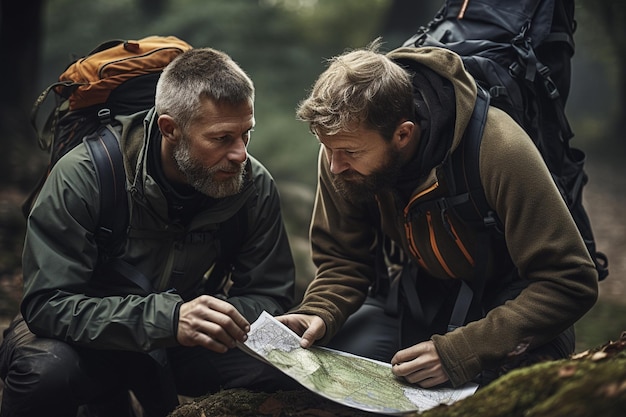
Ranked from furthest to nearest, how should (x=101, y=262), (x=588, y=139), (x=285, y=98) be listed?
(x=588, y=139), (x=285, y=98), (x=101, y=262)

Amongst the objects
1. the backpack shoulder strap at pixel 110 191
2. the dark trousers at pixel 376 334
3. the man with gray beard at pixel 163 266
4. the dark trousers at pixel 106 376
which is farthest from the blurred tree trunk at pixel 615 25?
the backpack shoulder strap at pixel 110 191

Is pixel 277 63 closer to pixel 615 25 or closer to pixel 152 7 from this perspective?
pixel 152 7

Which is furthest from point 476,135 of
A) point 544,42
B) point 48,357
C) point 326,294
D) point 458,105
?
point 48,357

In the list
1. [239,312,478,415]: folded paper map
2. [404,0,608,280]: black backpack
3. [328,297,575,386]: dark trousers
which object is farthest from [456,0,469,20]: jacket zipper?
[239,312,478,415]: folded paper map

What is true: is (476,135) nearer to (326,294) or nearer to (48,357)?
(326,294)

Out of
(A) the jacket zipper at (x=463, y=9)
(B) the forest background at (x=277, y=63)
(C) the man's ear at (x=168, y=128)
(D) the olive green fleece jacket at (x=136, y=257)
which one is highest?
(A) the jacket zipper at (x=463, y=9)

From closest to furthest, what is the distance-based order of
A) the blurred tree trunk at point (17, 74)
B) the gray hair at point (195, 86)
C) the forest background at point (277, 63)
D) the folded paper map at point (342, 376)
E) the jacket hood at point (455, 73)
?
1. the folded paper map at point (342, 376)
2. the jacket hood at point (455, 73)
3. the gray hair at point (195, 86)
4. the forest background at point (277, 63)
5. the blurred tree trunk at point (17, 74)

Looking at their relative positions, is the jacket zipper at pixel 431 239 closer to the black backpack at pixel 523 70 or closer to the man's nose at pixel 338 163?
the black backpack at pixel 523 70

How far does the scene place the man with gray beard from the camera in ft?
11.4

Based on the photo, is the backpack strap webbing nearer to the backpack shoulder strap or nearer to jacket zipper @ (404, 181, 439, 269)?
jacket zipper @ (404, 181, 439, 269)

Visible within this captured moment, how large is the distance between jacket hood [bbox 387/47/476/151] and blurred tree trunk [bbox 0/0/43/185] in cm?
618

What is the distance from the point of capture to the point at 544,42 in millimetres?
4141

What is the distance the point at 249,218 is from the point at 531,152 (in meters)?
1.51

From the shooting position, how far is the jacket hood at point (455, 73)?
3587 millimetres
